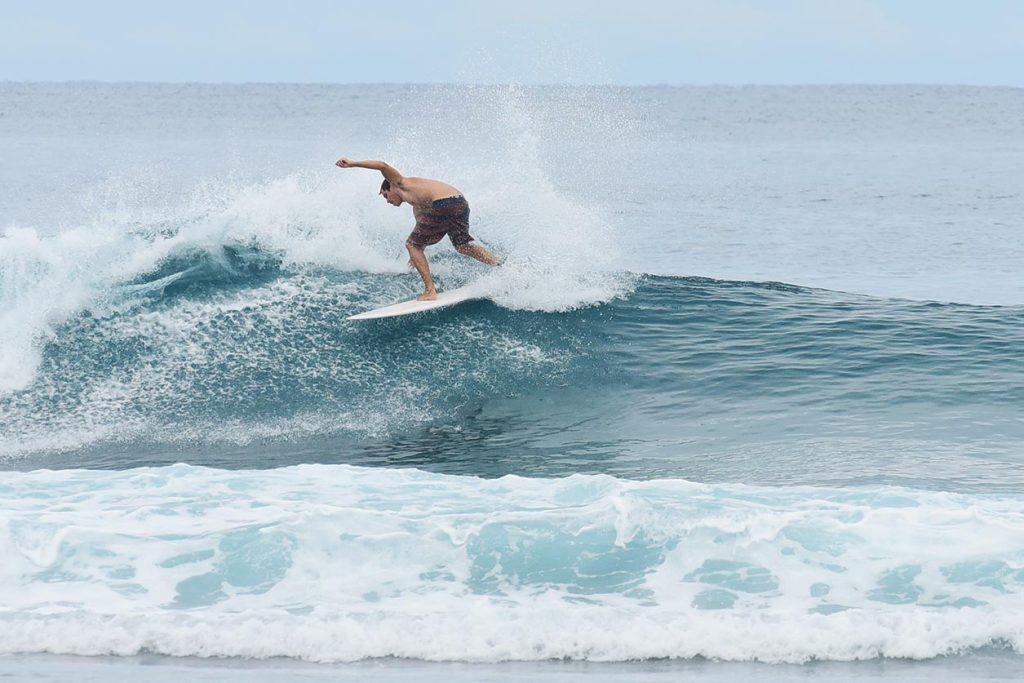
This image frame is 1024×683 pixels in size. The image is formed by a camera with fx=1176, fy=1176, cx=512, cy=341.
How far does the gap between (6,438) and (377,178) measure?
6.33 metres

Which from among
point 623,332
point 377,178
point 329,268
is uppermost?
point 377,178

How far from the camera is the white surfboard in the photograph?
1282cm

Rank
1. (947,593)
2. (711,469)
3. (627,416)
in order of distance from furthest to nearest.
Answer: (627,416)
(711,469)
(947,593)

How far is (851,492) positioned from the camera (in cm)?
880

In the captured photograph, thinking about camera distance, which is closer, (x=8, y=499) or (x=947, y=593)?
(x=947, y=593)

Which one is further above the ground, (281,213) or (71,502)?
(281,213)

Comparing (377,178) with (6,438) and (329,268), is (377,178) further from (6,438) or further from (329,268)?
(6,438)

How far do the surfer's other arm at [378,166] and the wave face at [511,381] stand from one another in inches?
61.2

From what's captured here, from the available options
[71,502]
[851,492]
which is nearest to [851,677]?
[851,492]

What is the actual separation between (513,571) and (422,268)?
6.21 metres

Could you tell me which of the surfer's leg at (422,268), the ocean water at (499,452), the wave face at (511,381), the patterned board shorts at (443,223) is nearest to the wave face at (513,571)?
the ocean water at (499,452)

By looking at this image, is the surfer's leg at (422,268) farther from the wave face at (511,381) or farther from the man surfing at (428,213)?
the wave face at (511,381)

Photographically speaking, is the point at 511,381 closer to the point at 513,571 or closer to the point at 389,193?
the point at 389,193

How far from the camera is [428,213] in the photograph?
12.9 metres
